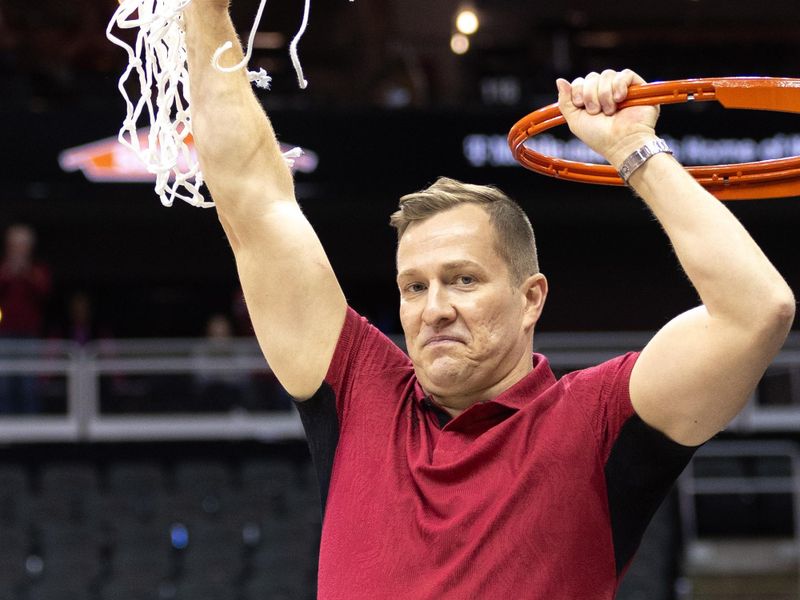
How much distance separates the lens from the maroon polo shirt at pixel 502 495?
2.02 meters

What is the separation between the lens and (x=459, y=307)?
2168 mm

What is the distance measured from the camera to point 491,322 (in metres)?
2.19

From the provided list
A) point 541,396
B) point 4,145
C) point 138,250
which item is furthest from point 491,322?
point 138,250

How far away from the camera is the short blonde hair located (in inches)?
88.0

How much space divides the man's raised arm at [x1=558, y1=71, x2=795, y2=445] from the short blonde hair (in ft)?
0.78

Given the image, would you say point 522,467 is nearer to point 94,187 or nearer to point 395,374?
point 395,374

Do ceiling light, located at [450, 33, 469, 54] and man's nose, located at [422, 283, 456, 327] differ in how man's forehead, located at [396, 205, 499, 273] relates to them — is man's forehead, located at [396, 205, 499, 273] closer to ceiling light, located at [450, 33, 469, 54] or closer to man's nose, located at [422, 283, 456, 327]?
man's nose, located at [422, 283, 456, 327]

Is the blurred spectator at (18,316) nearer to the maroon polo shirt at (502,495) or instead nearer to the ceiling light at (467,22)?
the ceiling light at (467,22)

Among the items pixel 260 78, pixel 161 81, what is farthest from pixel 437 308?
pixel 161 81

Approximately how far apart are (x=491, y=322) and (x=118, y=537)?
8.28 meters

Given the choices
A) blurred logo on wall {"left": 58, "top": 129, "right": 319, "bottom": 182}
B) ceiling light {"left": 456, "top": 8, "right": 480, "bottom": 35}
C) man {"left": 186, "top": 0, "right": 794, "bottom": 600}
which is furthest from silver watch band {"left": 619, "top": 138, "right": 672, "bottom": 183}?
ceiling light {"left": 456, "top": 8, "right": 480, "bottom": 35}

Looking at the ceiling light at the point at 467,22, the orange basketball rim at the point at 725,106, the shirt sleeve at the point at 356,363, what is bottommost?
the ceiling light at the point at 467,22

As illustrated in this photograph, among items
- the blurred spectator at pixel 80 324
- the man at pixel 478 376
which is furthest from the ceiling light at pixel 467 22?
the man at pixel 478 376

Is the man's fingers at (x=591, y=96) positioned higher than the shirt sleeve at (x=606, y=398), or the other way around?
the man's fingers at (x=591, y=96)
